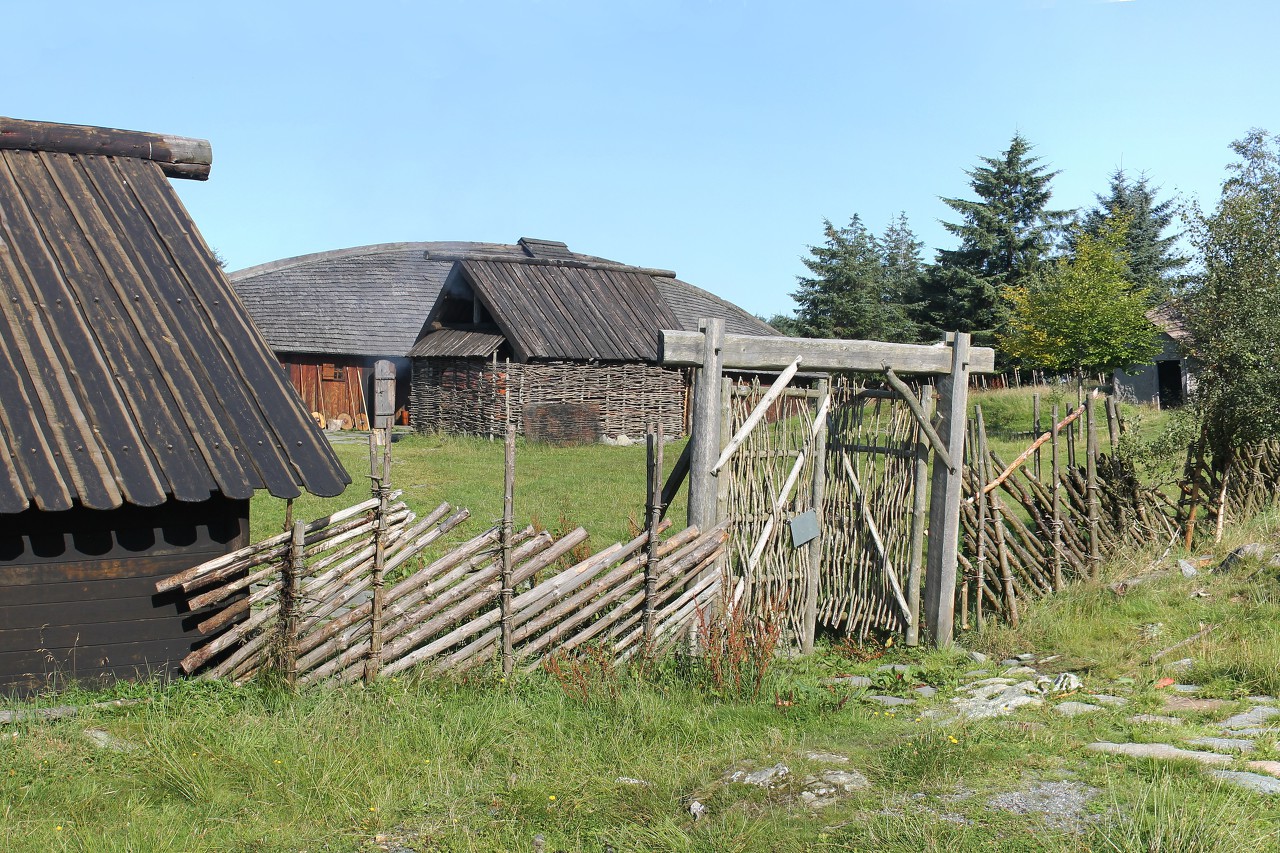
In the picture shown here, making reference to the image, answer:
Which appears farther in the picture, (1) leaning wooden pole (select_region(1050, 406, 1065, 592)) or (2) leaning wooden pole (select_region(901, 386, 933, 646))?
(1) leaning wooden pole (select_region(1050, 406, 1065, 592))

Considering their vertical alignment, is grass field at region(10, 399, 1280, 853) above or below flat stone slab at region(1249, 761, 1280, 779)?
below

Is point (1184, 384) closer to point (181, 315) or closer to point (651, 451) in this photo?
point (651, 451)

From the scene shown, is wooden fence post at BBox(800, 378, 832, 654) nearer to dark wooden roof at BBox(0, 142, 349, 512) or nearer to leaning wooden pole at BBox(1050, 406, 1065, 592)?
leaning wooden pole at BBox(1050, 406, 1065, 592)

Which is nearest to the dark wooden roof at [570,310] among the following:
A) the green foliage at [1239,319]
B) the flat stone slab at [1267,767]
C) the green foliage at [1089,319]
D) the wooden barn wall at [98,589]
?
the green foliage at [1089,319]

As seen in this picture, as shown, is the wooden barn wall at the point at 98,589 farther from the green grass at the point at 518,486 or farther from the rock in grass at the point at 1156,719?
the rock in grass at the point at 1156,719

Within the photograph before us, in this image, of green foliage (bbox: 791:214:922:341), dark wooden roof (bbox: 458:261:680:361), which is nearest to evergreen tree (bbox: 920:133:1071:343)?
green foliage (bbox: 791:214:922:341)

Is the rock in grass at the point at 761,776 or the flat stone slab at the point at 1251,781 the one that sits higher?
the flat stone slab at the point at 1251,781

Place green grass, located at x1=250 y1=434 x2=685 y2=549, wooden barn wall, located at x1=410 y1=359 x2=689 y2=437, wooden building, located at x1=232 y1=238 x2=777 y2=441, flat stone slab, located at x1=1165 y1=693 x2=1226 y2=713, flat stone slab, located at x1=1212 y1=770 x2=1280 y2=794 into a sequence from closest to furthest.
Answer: flat stone slab, located at x1=1212 y1=770 x2=1280 y2=794 < flat stone slab, located at x1=1165 y1=693 x2=1226 y2=713 < green grass, located at x1=250 y1=434 x2=685 y2=549 < wooden barn wall, located at x1=410 y1=359 x2=689 y2=437 < wooden building, located at x1=232 y1=238 x2=777 y2=441

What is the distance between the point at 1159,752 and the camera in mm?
4938

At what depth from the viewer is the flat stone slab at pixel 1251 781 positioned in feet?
14.1

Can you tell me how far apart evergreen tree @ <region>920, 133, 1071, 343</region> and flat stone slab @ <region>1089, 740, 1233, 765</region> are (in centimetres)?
3364

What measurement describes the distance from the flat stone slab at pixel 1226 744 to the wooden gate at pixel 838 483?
3.01 meters

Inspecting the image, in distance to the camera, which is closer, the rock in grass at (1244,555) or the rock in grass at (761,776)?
the rock in grass at (761,776)

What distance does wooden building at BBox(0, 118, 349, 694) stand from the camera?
18.4 ft
